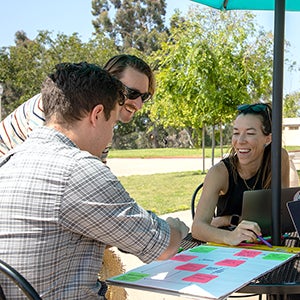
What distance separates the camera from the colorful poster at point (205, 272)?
127 centimetres

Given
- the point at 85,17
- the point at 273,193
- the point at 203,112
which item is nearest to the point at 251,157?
the point at 273,193

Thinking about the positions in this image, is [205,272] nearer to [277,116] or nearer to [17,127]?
[277,116]

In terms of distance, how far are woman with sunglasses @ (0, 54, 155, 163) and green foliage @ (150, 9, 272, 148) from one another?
867 cm

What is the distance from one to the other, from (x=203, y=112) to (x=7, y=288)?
10.3 metres

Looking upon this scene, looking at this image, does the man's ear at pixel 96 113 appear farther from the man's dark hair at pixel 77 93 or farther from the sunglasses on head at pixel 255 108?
the sunglasses on head at pixel 255 108

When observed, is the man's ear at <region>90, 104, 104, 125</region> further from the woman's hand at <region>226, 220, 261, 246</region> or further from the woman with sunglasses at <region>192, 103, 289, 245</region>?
the woman with sunglasses at <region>192, 103, 289, 245</region>

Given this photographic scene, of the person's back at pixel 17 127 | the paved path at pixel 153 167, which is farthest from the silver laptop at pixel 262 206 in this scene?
the paved path at pixel 153 167

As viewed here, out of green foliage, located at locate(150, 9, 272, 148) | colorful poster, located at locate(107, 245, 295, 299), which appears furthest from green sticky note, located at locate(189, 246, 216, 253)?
green foliage, located at locate(150, 9, 272, 148)

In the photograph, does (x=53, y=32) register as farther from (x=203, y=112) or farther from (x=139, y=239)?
(x=139, y=239)

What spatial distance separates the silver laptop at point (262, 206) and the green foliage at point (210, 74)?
9022 mm

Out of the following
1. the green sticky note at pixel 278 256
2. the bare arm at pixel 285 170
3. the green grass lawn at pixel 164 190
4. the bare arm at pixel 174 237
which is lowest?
the green grass lawn at pixel 164 190

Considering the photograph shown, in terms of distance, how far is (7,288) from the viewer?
122 centimetres

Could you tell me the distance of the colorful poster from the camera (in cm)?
127

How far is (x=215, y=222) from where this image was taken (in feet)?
7.57
